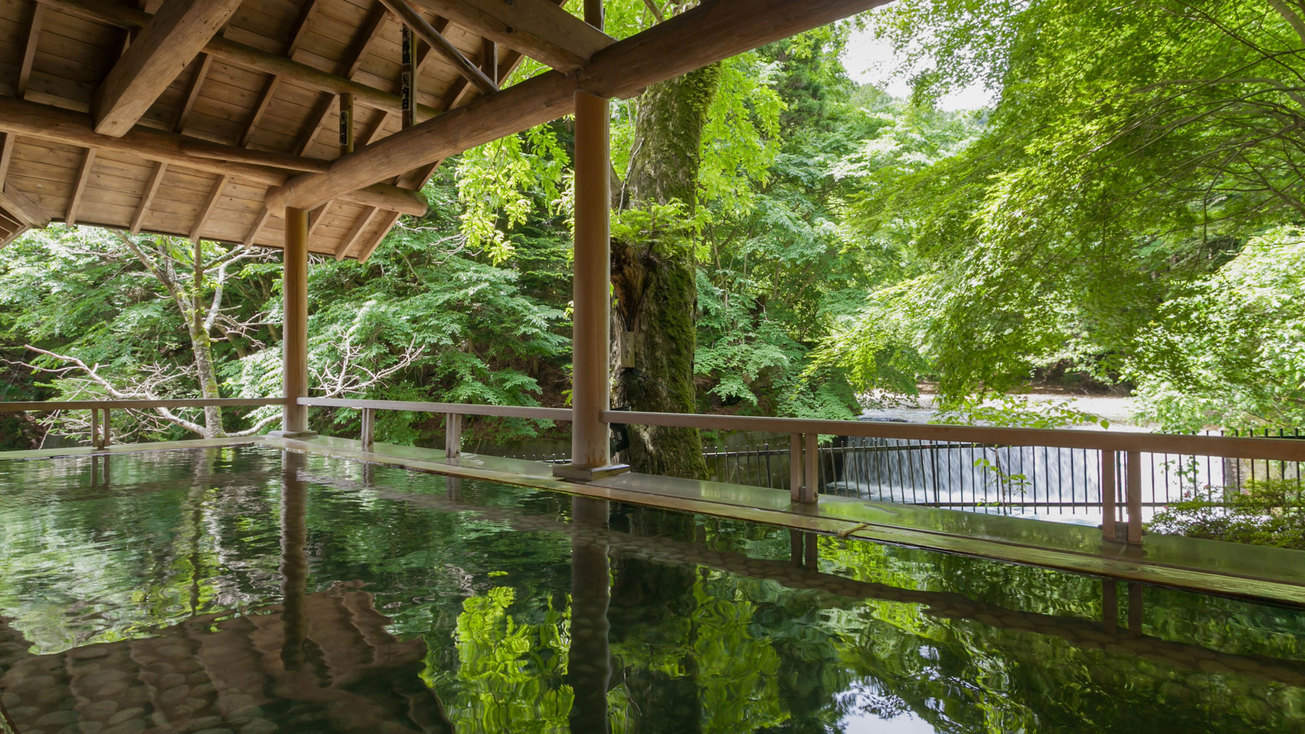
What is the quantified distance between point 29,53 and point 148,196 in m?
2.26

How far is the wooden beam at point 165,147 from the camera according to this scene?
5609 mm

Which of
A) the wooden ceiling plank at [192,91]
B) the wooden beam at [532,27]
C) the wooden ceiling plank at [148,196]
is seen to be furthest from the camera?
the wooden ceiling plank at [148,196]

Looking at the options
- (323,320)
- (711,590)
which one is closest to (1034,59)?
(711,590)

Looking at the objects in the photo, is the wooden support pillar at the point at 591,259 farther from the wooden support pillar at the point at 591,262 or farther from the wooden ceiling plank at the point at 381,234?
the wooden ceiling plank at the point at 381,234

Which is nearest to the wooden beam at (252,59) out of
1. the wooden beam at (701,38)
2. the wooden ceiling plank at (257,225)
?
the wooden ceiling plank at (257,225)

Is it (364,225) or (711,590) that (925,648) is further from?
(364,225)

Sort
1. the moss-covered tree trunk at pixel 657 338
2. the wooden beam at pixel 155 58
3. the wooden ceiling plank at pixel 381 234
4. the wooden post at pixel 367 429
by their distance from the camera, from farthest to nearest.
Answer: the wooden ceiling plank at pixel 381 234
the wooden post at pixel 367 429
the moss-covered tree trunk at pixel 657 338
the wooden beam at pixel 155 58

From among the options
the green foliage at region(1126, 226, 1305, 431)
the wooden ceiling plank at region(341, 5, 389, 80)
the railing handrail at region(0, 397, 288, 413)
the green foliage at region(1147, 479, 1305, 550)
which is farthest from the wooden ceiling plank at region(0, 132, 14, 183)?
the green foliage at region(1147, 479, 1305, 550)

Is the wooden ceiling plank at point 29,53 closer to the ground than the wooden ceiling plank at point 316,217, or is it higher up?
higher up

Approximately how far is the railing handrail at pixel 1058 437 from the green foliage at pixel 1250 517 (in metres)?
4.67

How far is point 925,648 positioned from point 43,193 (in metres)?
9.02

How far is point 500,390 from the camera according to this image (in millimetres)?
12742

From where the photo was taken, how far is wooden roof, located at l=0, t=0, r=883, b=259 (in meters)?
4.59

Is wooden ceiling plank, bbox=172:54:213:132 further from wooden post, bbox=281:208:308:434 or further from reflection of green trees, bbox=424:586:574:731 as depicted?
reflection of green trees, bbox=424:586:574:731
